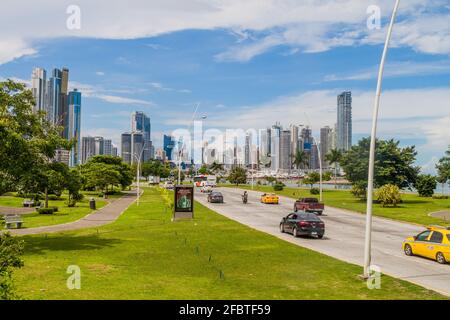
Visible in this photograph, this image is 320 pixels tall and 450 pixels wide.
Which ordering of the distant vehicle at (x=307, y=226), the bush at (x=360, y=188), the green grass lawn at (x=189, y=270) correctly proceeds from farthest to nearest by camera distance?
the bush at (x=360, y=188), the distant vehicle at (x=307, y=226), the green grass lawn at (x=189, y=270)

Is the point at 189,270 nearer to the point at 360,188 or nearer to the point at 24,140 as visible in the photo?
the point at 24,140

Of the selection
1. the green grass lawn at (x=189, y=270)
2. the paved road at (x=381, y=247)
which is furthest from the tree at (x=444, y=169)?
the green grass lawn at (x=189, y=270)

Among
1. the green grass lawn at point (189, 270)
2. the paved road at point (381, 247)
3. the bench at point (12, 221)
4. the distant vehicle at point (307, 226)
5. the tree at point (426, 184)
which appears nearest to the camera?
the green grass lawn at point (189, 270)

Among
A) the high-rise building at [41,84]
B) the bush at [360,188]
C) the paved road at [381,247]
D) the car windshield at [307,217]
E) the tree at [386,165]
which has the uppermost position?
the high-rise building at [41,84]

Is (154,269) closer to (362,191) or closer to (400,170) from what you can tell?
(362,191)

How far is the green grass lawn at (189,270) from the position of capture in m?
12.9

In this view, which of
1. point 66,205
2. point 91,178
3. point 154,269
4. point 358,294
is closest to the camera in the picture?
point 358,294

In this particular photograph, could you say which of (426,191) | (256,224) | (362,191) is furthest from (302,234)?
(426,191)

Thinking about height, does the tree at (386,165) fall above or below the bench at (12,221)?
above

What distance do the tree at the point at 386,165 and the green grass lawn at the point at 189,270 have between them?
42.5m

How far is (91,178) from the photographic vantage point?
67875 mm

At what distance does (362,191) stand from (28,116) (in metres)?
49.6

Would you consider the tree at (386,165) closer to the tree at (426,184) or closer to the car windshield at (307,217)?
the tree at (426,184)

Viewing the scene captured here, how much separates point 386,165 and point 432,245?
A: 48.0 metres
